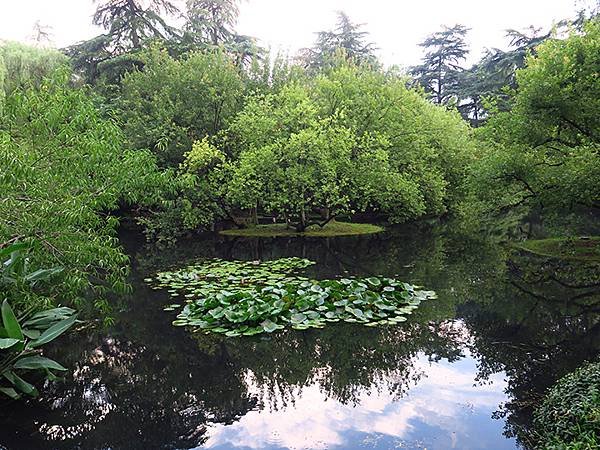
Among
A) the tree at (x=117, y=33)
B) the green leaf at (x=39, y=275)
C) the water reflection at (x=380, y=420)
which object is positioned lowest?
the water reflection at (x=380, y=420)

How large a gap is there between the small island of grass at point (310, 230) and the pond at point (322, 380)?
8370 mm

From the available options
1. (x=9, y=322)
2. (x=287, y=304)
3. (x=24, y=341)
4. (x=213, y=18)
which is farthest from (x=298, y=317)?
(x=213, y=18)

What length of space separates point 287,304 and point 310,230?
1054 centimetres

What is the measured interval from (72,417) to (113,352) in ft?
5.63

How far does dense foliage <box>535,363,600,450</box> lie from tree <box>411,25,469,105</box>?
3702 cm

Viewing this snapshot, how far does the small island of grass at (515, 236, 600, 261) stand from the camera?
1198cm

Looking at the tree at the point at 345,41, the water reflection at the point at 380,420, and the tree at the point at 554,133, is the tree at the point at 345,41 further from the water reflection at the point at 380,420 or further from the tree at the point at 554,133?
the water reflection at the point at 380,420

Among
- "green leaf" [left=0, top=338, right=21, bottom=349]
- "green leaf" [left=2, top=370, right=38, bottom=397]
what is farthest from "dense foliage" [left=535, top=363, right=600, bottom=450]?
"green leaf" [left=2, top=370, right=38, bottom=397]

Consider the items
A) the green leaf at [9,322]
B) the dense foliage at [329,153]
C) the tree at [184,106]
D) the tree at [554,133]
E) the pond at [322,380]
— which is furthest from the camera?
the tree at [184,106]

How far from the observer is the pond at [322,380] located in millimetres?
4457

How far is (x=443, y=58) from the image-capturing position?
39406 millimetres

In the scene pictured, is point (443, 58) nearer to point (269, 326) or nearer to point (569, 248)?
point (569, 248)

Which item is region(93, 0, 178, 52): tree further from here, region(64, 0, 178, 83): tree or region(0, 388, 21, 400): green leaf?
region(0, 388, 21, 400): green leaf

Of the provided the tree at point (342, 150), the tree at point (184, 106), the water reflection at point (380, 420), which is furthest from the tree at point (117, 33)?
the water reflection at point (380, 420)
